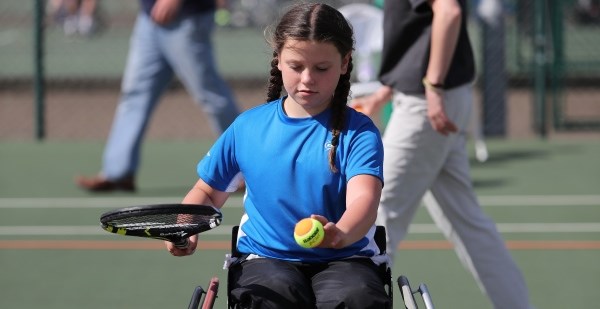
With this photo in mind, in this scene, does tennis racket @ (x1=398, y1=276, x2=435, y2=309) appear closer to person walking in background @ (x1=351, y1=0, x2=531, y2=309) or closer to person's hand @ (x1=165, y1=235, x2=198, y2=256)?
person's hand @ (x1=165, y1=235, x2=198, y2=256)

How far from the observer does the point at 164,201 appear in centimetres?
→ 945

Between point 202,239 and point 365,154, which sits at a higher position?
point 365,154

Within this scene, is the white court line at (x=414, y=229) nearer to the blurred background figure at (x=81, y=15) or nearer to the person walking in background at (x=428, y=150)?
the person walking in background at (x=428, y=150)

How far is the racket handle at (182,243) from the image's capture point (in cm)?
407

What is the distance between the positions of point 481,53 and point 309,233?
377 inches

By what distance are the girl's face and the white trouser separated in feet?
4.75

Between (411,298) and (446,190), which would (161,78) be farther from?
(411,298)

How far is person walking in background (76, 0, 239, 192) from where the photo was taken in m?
9.50

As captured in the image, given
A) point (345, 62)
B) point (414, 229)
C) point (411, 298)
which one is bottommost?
point (414, 229)

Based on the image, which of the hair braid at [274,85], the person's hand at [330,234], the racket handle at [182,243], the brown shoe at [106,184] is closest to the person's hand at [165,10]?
the brown shoe at [106,184]

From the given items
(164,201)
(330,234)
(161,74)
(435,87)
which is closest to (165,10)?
(161,74)

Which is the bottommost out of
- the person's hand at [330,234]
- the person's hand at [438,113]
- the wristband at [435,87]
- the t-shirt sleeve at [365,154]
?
the person's hand at [438,113]

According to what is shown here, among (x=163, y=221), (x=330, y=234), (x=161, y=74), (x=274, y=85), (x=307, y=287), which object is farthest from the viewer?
(x=161, y=74)

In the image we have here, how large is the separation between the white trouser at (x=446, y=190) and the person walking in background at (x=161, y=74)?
3945 mm
